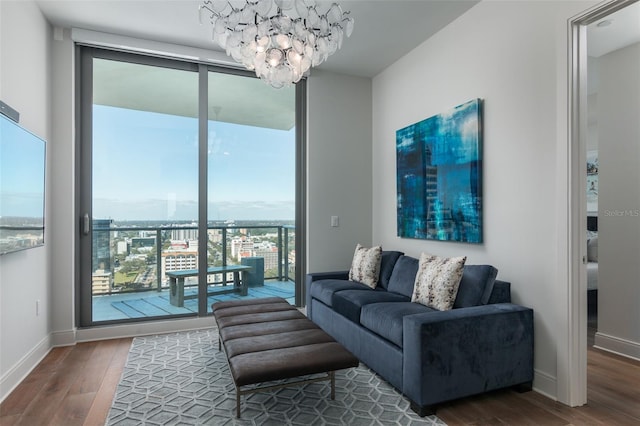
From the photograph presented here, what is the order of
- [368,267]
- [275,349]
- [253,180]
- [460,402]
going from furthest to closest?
[253,180], [368,267], [460,402], [275,349]

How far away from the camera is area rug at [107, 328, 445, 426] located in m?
2.11

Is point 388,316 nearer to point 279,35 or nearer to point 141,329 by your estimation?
point 279,35

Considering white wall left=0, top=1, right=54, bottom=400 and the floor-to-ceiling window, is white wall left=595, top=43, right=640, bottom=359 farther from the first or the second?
white wall left=0, top=1, right=54, bottom=400

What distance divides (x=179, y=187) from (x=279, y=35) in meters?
2.14

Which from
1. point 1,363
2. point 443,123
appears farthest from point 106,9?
point 443,123

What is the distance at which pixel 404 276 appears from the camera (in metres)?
3.29

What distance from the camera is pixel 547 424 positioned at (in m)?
2.04

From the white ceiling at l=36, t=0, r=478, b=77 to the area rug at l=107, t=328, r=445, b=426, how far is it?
2.91 metres

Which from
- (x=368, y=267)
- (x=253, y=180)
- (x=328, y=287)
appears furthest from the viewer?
(x=253, y=180)

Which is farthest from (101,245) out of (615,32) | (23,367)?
(615,32)

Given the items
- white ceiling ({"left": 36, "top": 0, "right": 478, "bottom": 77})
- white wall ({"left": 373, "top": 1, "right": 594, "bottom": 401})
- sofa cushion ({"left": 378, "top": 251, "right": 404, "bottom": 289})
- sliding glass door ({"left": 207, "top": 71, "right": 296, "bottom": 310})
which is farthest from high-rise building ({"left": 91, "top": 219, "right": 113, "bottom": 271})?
white wall ({"left": 373, "top": 1, "right": 594, "bottom": 401})

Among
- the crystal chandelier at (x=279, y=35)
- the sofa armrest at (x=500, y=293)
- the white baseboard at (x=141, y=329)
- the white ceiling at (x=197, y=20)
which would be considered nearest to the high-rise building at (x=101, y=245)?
the white baseboard at (x=141, y=329)

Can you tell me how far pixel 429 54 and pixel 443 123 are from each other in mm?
786

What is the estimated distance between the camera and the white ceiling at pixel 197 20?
2.98 m
